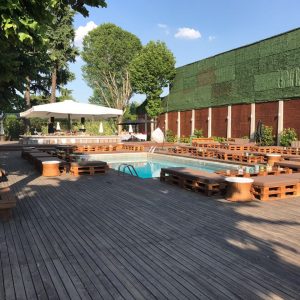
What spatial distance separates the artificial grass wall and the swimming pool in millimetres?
9235

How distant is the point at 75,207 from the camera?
7.31m

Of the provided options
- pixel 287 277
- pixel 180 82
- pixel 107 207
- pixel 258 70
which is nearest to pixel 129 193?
pixel 107 207

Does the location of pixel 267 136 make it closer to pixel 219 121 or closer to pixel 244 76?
pixel 244 76

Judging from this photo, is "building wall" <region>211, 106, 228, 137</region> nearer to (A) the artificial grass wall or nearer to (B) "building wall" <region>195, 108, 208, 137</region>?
(A) the artificial grass wall

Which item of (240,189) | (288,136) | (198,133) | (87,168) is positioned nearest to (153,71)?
(198,133)

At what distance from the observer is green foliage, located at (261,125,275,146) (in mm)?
23625

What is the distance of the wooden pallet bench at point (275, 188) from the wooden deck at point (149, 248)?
0.29 m

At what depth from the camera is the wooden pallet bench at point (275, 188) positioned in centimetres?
799

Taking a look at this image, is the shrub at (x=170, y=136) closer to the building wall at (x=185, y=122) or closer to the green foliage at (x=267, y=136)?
the building wall at (x=185, y=122)

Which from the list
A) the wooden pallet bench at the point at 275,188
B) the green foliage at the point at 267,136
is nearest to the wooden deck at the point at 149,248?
the wooden pallet bench at the point at 275,188

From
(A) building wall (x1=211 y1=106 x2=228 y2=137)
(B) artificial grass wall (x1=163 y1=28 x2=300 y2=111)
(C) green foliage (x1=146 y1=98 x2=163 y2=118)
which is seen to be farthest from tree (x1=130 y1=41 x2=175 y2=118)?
(A) building wall (x1=211 y1=106 x2=228 y2=137)

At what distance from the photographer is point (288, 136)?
22.0 m

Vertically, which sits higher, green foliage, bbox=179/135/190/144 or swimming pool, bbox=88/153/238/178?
green foliage, bbox=179/135/190/144

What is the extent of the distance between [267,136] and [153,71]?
47.7 feet
